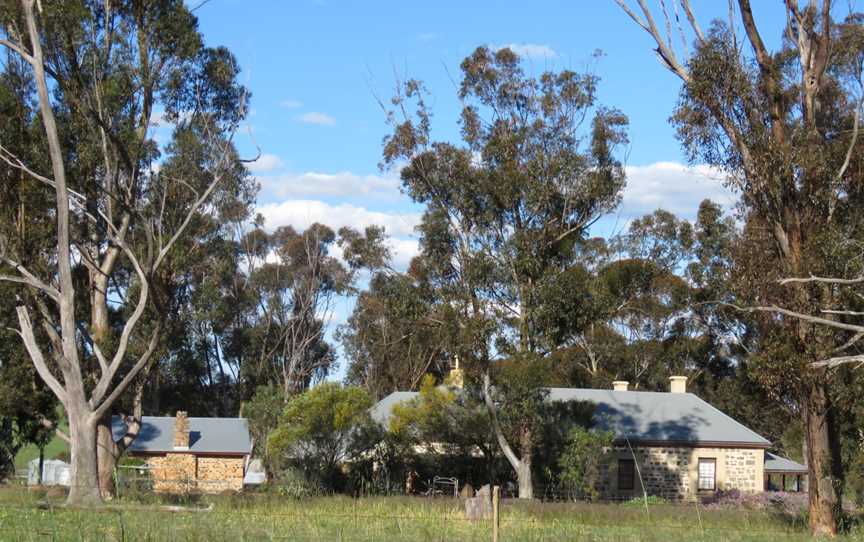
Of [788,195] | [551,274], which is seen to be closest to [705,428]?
[551,274]

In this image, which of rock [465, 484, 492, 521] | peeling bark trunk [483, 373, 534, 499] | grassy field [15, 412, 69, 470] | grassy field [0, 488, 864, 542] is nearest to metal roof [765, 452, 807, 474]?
peeling bark trunk [483, 373, 534, 499]

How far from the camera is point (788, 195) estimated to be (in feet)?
74.7

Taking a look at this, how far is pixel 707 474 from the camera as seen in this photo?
38.0 meters

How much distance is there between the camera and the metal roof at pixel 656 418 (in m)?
37.8

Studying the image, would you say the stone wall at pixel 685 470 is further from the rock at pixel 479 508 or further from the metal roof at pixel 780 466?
the rock at pixel 479 508

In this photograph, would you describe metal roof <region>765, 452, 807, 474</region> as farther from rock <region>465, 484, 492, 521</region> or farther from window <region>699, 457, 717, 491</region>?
rock <region>465, 484, 492, 521</region>

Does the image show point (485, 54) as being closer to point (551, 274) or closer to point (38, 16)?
point (551, 274)

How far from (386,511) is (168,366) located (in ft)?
131

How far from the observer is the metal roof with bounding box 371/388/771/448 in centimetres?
3778

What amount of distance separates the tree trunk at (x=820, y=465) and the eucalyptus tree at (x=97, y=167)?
14772 millimetres

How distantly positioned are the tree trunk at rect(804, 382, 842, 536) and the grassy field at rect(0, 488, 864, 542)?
1.55ft

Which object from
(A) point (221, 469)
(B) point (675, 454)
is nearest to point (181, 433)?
(A) point (221, 469)

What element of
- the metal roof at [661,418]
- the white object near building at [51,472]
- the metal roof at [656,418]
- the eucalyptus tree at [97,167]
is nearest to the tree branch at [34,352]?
the eucalyptus tree at [97,167]

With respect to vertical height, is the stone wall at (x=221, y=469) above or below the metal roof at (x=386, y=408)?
below
